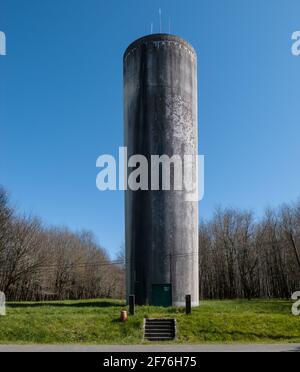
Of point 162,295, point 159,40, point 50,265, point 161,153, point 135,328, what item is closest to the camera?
point 135,328

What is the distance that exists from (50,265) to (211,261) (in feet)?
65.4

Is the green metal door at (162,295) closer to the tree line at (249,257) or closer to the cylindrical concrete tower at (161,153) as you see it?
the cylindrical concrete tower at (161,153)

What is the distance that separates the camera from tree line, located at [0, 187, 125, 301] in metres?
44.7

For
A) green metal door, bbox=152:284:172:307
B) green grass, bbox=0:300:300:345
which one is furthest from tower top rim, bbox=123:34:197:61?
green grass, bbox=0:300:300:345

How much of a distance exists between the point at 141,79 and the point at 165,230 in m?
10.5

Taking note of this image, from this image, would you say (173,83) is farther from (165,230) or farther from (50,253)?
(50,253)

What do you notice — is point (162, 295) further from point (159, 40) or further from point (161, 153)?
point (159, 40)

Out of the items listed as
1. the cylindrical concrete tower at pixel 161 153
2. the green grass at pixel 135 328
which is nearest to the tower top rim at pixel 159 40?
the cylindrical concrete tower at pixel 161 153

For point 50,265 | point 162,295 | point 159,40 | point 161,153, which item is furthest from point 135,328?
point 50,265

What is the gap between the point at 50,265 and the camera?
52.9m

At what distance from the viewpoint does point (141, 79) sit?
30375 millimetres

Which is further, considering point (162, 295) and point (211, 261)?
point (211, 261)

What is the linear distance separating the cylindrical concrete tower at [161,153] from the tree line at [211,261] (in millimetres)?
18203

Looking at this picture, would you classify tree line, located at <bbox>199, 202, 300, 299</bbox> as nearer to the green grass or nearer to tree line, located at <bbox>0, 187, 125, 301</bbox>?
tree line, located at <bbox>0, 187, 125, 301</bbox>
